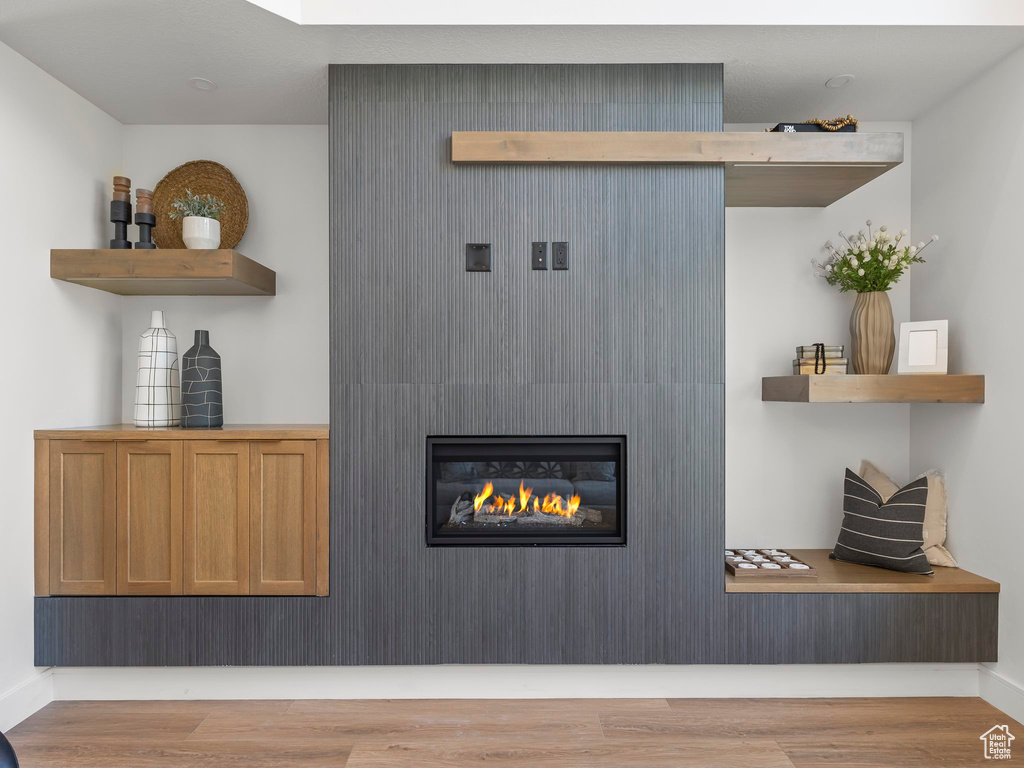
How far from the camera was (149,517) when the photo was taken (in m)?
2.62

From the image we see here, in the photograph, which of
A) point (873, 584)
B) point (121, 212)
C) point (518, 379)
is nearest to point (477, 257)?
point (518, 379)

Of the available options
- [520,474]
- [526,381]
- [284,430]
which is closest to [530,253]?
[526,381]

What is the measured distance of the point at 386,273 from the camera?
2.62 m

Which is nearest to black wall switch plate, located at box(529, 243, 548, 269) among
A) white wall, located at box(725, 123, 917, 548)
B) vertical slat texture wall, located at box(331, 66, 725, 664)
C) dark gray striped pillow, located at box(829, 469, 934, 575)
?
vertical slat texture wall, located at box(331, 66, 725, 664)

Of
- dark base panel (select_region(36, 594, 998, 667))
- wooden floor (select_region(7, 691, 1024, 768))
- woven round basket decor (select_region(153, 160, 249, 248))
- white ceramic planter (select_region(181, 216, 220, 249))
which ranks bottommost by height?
wooden floor (select_region(7, 691, 1024, 768))

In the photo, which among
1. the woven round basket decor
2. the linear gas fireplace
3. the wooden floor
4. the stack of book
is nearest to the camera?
the wooden floor

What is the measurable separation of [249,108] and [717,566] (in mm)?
2740

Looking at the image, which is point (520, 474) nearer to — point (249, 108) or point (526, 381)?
point (526, 381)

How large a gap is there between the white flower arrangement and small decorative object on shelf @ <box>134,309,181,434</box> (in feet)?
9.54

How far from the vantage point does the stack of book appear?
2.86m

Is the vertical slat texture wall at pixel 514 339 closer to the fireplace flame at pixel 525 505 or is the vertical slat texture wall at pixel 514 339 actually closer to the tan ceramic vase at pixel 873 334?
the fireplace flame at pixel 525 505

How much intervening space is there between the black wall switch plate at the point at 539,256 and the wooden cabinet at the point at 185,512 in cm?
104

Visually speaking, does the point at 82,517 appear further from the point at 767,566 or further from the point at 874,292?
the point at 874,292

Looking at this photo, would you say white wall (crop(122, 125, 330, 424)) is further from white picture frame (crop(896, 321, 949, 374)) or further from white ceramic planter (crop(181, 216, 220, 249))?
white picture frame (crop(896, 321, 949, 374))
